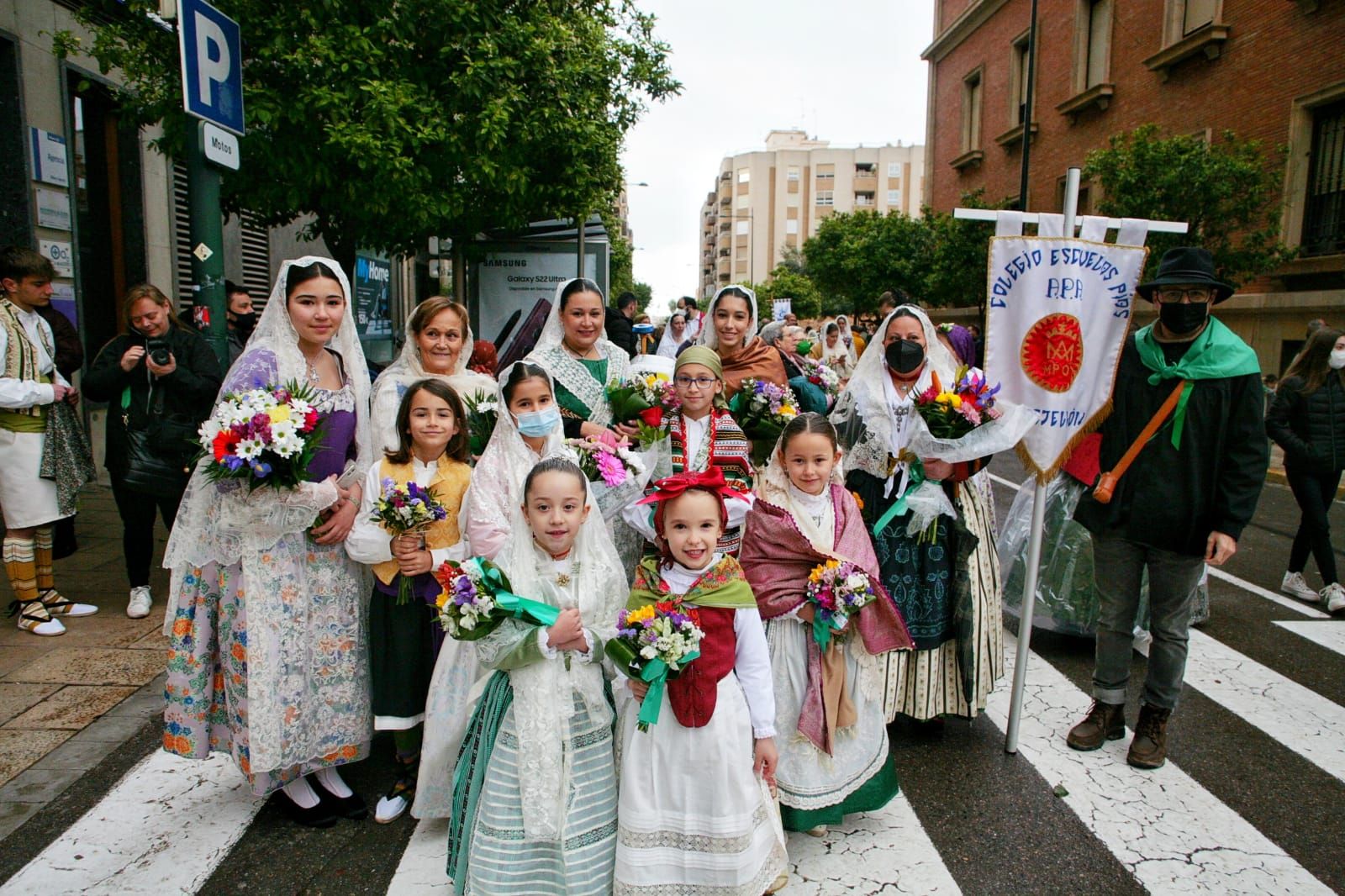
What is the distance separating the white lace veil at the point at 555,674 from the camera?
2.70 m

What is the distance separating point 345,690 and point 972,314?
30.4m

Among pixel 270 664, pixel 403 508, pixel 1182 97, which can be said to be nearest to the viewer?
pixel 403 508

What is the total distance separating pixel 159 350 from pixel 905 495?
4.37 m

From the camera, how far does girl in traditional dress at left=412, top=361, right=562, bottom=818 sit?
3.20 metres

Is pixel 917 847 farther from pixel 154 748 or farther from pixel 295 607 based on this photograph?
pixel 154 748

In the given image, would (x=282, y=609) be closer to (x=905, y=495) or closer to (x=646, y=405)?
(x=646, y=405)

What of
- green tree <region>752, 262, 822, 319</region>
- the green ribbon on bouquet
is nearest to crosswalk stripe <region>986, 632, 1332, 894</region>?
the green ribbon on bouquet

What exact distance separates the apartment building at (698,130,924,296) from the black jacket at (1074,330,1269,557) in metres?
94.3

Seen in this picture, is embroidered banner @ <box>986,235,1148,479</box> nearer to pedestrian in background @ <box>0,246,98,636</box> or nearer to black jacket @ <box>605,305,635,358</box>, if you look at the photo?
pedestrian in background @ <box>0,246,98,636</box>

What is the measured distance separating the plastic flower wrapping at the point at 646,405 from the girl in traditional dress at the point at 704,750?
1003 mm

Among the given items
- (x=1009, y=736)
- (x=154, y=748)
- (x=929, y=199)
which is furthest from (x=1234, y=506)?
(x=929, y=199)

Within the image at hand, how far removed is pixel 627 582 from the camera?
10.2ft

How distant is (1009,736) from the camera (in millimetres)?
3949

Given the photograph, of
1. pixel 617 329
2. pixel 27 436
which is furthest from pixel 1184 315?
pixel 617 329
